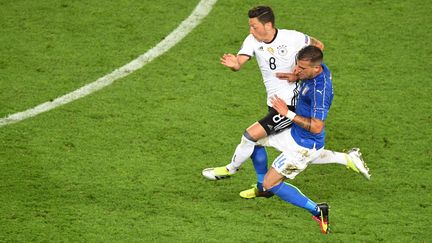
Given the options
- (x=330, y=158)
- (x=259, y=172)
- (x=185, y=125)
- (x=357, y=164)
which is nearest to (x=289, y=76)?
(x=330, y=158)

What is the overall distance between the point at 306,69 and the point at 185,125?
9.14ft

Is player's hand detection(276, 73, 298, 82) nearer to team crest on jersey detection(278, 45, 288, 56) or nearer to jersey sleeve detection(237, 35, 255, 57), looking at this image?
team crest on jersey detection(278, 45, 288, 56)

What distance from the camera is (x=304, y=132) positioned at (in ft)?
30.6

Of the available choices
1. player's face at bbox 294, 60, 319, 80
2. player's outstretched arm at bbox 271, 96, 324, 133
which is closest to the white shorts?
player's outstretched arm at bbox 271, 96, 324, 133

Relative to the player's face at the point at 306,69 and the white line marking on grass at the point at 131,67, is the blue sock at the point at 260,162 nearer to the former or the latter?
the player's face at the point at 306,69

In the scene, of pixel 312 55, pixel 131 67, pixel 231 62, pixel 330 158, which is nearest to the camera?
pixel 312 55

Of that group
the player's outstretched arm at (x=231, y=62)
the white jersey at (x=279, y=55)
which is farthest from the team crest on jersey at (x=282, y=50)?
the player's outstretched arm at (x=231, y=62)

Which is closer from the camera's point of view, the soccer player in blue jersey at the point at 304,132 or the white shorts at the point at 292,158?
the soccer player in blue jersey at the point at 304,132

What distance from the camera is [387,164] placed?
10.6 meters

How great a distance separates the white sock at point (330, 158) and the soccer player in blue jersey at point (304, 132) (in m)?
0.13

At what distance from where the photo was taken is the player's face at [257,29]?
9.54 meters

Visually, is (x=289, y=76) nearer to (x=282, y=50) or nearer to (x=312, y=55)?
(x=282, y=50)

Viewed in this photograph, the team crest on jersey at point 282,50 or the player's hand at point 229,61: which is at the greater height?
the team crest on jersey at point 282,50

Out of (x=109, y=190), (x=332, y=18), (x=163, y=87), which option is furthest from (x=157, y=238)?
(x=332, y=18)
